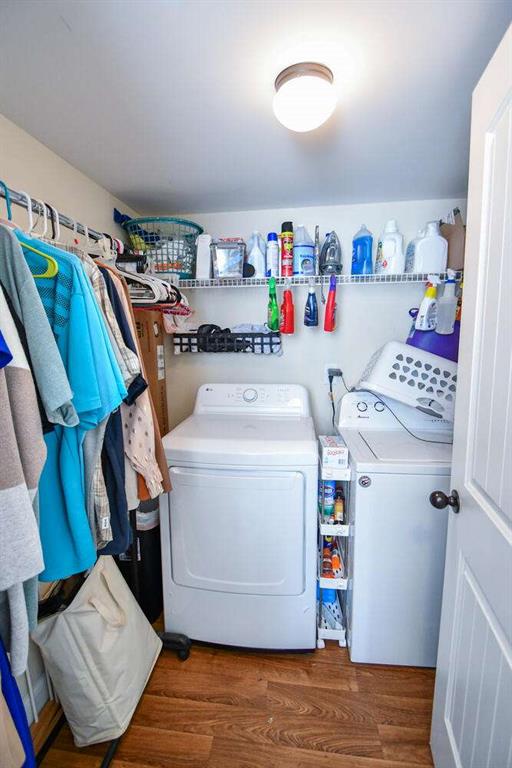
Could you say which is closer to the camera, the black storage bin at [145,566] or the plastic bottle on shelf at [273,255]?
the black storage bin at [145,566]

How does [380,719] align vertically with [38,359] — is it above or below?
below

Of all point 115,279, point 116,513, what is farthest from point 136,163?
point 116,513

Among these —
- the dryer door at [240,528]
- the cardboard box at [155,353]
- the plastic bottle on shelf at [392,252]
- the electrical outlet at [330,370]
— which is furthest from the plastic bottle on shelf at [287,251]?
the dryer door at [240,528]

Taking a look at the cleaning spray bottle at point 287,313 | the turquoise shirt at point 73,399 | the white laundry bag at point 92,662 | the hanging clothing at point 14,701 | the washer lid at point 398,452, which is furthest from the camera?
the cleaning spray bottle at point 287,313

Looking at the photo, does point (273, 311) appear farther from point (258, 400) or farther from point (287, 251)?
point (258, 400)

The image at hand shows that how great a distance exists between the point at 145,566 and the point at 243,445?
0.90 m

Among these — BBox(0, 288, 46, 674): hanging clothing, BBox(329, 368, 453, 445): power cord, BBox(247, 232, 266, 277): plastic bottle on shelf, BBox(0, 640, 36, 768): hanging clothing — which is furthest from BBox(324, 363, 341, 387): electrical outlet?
BBox(0, 640, 36, 768): hanging clothing

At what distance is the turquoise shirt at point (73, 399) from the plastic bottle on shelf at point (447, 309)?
1666 mm

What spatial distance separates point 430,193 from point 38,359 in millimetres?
2152

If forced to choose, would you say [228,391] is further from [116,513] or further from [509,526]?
[509,526]

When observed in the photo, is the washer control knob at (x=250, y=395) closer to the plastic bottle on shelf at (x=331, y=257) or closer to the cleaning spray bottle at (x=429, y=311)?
the plastic bottle on shelf at (x=331, y=257)

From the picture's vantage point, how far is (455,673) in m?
0.95

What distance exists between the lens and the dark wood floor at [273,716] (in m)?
1.13

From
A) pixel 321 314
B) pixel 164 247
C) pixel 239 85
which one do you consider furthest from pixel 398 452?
pixel 164 247
